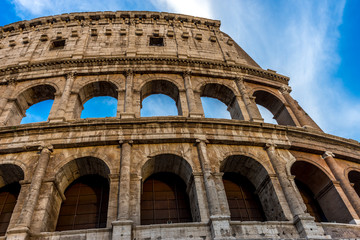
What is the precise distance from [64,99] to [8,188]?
455 cm

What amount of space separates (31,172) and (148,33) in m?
12.2

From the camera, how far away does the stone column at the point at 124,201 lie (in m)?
8.56

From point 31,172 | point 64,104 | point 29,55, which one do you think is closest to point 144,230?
point 31,172

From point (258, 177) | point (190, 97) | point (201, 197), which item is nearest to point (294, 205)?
point (258, 177)

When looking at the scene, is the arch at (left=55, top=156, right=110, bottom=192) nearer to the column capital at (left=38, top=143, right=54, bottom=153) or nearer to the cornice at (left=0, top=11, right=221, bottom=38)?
the column capital at (left=38, top=143, right=54, bottom=153)

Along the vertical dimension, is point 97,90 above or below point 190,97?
above

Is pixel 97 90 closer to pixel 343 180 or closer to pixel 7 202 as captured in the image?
pixel 7 202

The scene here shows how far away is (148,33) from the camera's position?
63.3 feet

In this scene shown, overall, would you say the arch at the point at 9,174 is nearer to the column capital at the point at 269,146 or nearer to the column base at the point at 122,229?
the column base at the point at 122,229

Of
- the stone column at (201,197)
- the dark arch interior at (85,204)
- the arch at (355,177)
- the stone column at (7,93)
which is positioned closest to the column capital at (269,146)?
the stone column at (201,197)

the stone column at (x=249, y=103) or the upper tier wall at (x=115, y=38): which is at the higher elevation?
the upper tier wall at (x=115, y=38)

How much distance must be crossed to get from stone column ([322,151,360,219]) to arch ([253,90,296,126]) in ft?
11.0

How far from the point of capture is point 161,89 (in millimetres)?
15680

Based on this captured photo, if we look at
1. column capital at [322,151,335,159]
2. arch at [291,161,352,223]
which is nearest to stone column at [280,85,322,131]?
column capital at [322,151,335,159]
